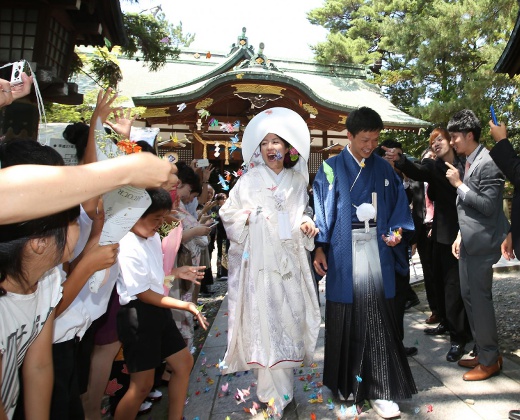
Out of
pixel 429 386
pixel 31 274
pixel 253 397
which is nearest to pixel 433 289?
pixel 429 386

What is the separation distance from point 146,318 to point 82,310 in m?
0.50

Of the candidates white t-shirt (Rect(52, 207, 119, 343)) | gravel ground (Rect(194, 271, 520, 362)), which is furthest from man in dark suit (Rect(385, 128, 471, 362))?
white t-shirt (Rect(52, 207, 119, 343))

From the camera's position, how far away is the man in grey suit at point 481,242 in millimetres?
3246

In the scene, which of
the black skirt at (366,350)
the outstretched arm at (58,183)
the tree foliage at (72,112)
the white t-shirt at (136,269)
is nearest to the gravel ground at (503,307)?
the black skirt at (366,350)

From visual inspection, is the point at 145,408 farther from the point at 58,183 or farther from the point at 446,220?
the point at 446,220

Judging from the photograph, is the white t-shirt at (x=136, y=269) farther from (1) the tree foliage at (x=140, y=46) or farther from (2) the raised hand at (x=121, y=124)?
(1) the tree foliage at (x=140, y=46)

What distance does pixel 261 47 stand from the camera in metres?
12.3

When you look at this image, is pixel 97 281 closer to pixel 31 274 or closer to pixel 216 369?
pixel 31 274

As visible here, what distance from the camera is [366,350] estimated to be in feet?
9.68

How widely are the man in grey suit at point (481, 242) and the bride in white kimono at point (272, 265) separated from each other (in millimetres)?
1251

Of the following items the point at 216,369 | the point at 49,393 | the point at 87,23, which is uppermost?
the point at 87,23

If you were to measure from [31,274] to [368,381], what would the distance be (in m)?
2.34

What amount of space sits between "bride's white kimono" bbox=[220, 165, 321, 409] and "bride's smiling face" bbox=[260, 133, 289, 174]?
7 centimetres

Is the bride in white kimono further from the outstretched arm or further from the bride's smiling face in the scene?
the outstretched arm
